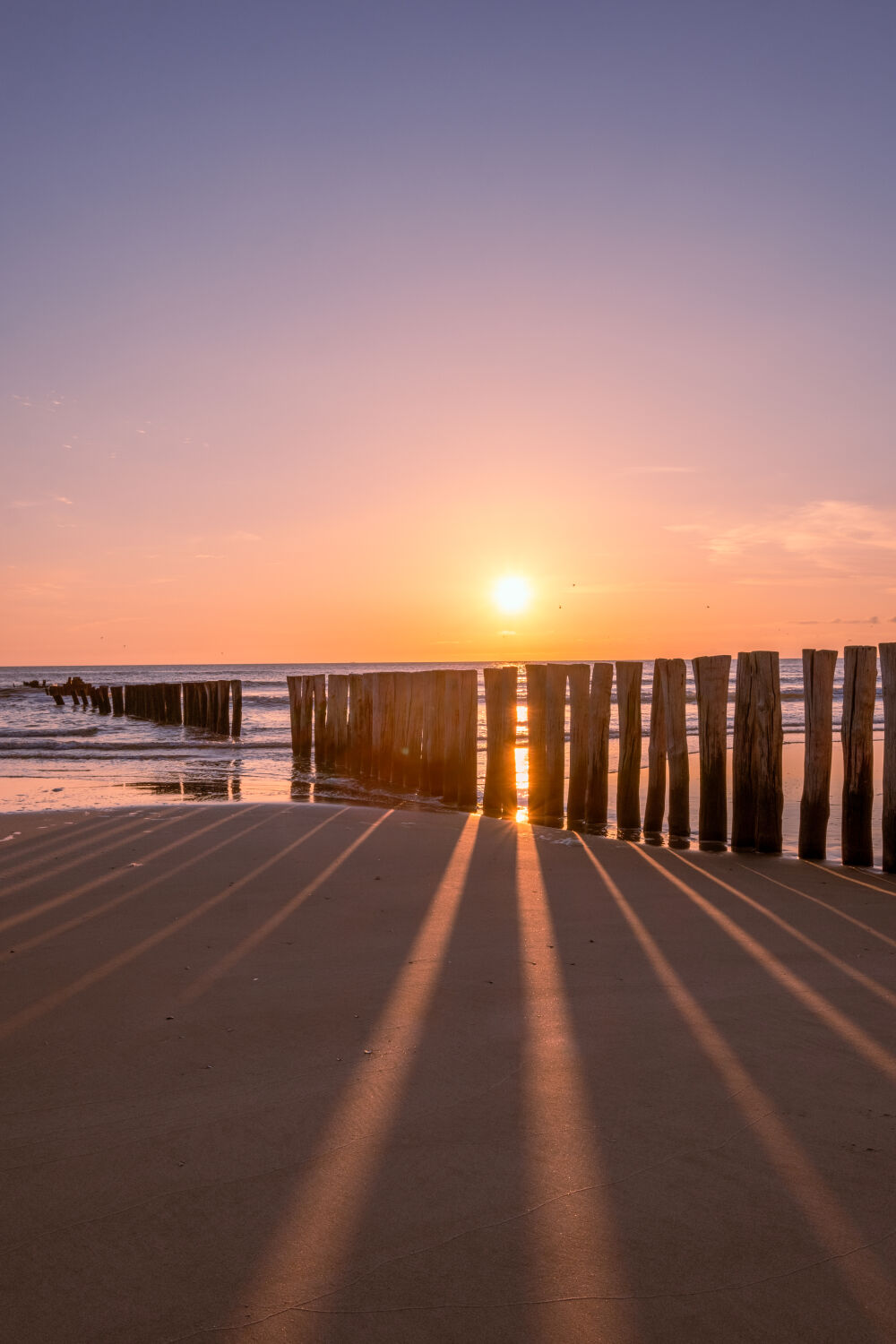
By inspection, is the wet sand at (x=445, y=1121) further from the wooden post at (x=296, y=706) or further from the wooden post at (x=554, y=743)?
the wooden post at (x=296, y=706)

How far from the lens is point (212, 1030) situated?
3133 millimetres

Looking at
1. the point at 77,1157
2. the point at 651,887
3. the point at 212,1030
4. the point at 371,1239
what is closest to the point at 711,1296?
the point at 371,1239

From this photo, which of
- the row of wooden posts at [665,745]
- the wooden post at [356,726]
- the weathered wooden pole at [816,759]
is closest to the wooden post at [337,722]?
the wooden post at [356,726]

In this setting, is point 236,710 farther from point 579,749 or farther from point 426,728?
point 579,749

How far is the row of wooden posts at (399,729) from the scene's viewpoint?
9.67m

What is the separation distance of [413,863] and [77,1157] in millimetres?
3720

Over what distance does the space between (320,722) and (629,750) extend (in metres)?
7.23

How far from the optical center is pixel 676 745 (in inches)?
286

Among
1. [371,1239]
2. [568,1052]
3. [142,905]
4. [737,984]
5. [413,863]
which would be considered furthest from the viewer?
[413,863]

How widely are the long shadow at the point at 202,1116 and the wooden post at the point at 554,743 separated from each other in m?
3.72

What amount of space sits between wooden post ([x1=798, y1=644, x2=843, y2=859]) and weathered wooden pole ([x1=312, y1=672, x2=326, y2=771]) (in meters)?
8.44

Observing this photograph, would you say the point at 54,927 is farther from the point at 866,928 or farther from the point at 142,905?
the point at 866,928

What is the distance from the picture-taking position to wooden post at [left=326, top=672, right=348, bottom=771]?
13.2m


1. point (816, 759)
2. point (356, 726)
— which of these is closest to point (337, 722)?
point (356, 726)
